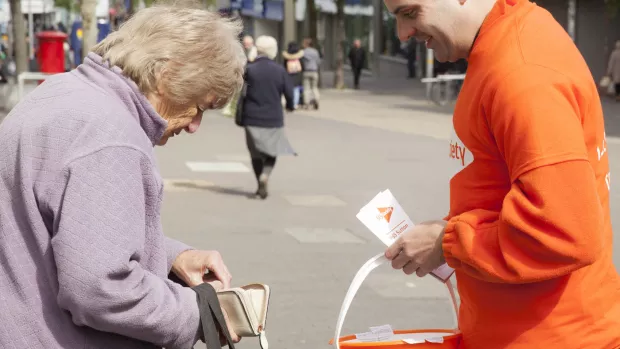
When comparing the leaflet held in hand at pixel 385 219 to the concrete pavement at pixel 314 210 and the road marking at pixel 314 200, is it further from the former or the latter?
the road marking at pixel 314 200

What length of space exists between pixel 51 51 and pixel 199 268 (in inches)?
817

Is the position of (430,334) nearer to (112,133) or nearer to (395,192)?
(112,133)

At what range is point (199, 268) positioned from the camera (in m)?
2.96

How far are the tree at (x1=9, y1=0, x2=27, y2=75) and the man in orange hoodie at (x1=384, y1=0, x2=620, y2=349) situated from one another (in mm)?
24986

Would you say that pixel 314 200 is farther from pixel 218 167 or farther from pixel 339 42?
pixel 339 42

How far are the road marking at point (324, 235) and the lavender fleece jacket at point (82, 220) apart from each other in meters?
7.03

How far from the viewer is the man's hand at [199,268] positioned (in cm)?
293

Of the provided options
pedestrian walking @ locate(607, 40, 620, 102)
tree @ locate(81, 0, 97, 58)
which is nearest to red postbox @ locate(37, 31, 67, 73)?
tree @ locate(81, 0, 97, 58)

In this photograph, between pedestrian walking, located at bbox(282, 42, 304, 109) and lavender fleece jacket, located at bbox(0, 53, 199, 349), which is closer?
lavender fleece jacket, located at bbox(0, 53, 199, 349)

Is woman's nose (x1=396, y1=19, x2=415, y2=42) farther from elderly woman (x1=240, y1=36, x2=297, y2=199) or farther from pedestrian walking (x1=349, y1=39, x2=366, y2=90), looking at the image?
pedestrian walking (x1=349, y1=39, x2=366, y2=90)

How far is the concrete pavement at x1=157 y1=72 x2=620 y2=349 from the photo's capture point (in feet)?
23.3

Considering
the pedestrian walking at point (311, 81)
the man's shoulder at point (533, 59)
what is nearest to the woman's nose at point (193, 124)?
the man's shoulder at point (533, 59)

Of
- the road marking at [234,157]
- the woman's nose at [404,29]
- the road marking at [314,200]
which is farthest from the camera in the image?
the road marking at [234,157]

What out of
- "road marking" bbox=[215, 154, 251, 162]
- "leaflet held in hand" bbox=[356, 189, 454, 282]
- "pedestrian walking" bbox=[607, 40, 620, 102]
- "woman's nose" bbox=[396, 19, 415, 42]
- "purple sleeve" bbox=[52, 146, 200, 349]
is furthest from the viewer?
"pedestrian walking" bbox=[607, 40, 620, 102]
